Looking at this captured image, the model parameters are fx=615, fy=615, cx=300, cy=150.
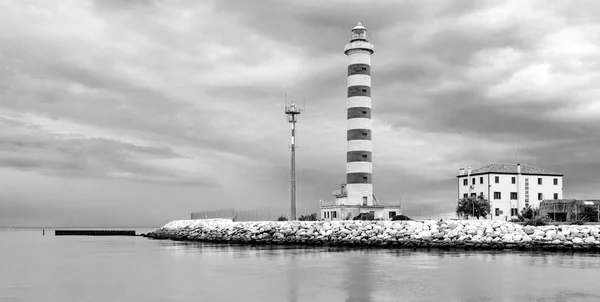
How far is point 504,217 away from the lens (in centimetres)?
6197

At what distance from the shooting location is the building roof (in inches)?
2522

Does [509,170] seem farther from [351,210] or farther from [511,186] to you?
[351,210]

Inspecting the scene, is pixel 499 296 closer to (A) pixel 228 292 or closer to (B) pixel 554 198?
(A) pixel 228 292

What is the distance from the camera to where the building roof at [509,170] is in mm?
64062

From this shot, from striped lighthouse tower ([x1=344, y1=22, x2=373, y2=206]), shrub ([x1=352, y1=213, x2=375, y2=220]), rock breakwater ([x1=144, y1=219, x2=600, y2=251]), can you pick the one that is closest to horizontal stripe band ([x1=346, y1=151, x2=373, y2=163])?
striped lighthouse tower ([x1=344, y1=22, x2=373, y2=206])

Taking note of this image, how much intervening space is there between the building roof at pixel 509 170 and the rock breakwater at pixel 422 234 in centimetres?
2485

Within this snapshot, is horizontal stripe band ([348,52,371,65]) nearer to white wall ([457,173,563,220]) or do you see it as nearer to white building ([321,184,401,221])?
white building ([321,184,401,221])

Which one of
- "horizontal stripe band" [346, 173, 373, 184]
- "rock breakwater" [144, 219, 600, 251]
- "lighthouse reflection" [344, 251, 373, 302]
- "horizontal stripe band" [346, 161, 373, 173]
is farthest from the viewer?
"horizontal stripe band" [346, 161, 373, 173]

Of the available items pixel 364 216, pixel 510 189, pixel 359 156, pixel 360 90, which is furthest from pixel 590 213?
pixel 360 90

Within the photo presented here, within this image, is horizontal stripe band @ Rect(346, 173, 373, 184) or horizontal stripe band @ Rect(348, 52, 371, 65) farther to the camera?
horizontal stripe band @ Rect(348, 52, 371, 65)

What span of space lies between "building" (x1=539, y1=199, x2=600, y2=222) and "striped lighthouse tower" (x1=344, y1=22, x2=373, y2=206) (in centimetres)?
1968

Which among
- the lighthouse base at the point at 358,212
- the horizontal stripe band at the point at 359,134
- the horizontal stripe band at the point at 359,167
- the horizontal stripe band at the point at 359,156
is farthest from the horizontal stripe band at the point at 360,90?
the lighthouse base at the point at 358,212

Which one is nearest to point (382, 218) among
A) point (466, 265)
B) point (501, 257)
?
point (501, 257)

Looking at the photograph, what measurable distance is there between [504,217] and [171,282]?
46.5 meters
